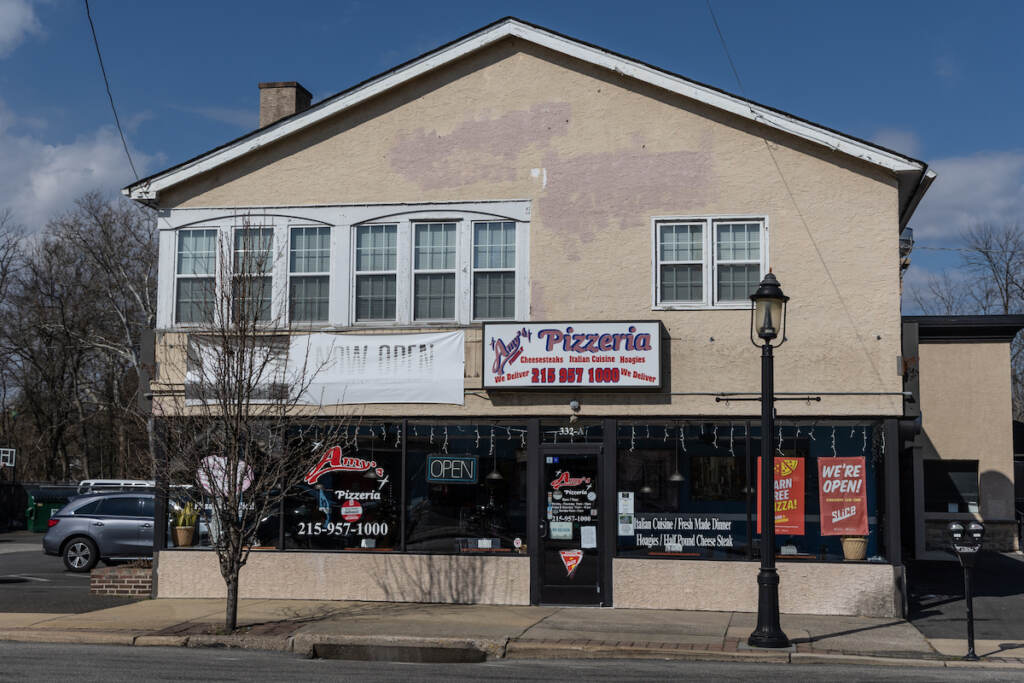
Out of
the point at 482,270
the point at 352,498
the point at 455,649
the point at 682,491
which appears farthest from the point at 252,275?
the point at 682,491

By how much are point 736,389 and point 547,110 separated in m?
4.78

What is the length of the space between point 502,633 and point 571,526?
280 centimetres

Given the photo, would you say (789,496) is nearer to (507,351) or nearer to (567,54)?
(507,351)

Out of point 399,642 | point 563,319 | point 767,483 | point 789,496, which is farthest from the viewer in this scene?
point 563,319

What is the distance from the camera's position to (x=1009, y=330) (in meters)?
24.7

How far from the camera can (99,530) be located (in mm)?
20562

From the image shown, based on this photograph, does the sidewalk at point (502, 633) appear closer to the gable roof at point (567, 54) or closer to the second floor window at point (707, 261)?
the second floor window at point (707, 261)

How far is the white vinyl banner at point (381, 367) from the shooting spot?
15.3m

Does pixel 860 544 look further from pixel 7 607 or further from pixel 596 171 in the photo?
pixel 7 607

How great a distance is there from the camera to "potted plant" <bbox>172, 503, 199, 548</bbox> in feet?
52.1

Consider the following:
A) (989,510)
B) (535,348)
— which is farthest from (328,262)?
(989,510)

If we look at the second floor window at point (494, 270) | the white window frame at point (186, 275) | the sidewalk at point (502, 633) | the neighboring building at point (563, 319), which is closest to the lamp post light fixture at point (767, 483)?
the sidewalk at point (502, 633)

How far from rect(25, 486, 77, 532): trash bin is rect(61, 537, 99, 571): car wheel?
45.6 feet

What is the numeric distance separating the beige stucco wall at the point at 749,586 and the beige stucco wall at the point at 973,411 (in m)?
11.7
